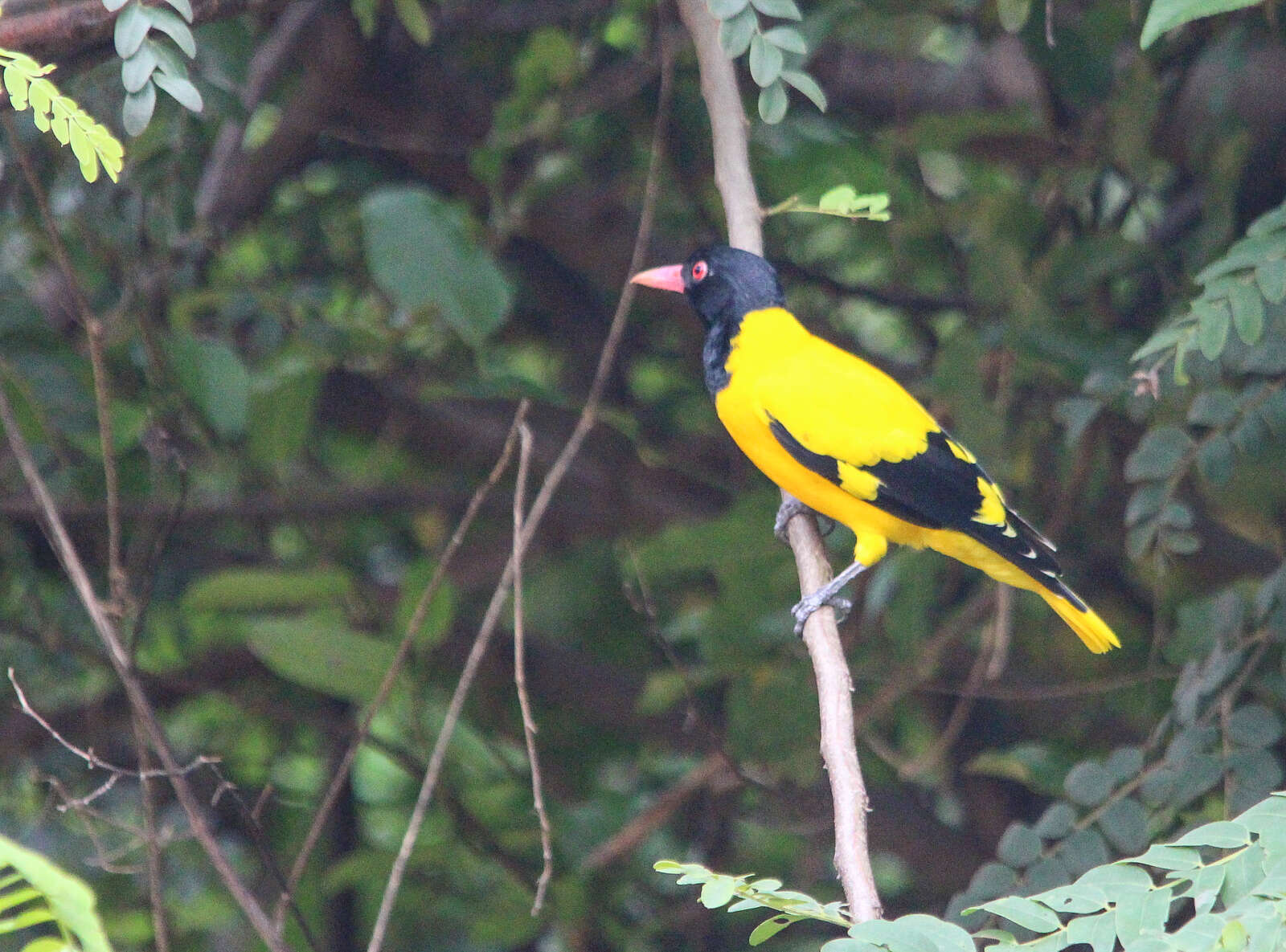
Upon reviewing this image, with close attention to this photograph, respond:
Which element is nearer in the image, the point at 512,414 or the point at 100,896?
the point at 100,896

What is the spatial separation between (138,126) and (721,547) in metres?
1.47

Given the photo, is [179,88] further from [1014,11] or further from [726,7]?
[1014,11]

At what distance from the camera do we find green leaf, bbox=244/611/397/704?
267cm

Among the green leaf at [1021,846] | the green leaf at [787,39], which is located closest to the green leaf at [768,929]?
the green leaf at [1021,846]

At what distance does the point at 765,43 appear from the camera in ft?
6.31

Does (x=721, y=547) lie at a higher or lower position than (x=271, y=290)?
lower

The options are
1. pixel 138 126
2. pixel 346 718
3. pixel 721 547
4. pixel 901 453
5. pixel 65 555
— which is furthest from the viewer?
pixel 346 718

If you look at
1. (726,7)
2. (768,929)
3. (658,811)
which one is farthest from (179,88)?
(658,811)

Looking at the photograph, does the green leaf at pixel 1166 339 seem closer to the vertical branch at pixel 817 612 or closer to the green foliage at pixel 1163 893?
the vertical branch at pixel 817 612

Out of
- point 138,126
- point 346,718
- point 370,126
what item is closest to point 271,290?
point 370,126

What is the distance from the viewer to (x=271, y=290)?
319cm

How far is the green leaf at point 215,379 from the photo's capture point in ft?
8.96

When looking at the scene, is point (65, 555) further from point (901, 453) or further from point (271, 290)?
point (901, 453)

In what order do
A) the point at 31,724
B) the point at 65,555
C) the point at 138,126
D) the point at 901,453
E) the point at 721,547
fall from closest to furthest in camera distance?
the point at 138,126
the point at 65,555
the point at 901,453
the point at 721,547
the point at 31,724
